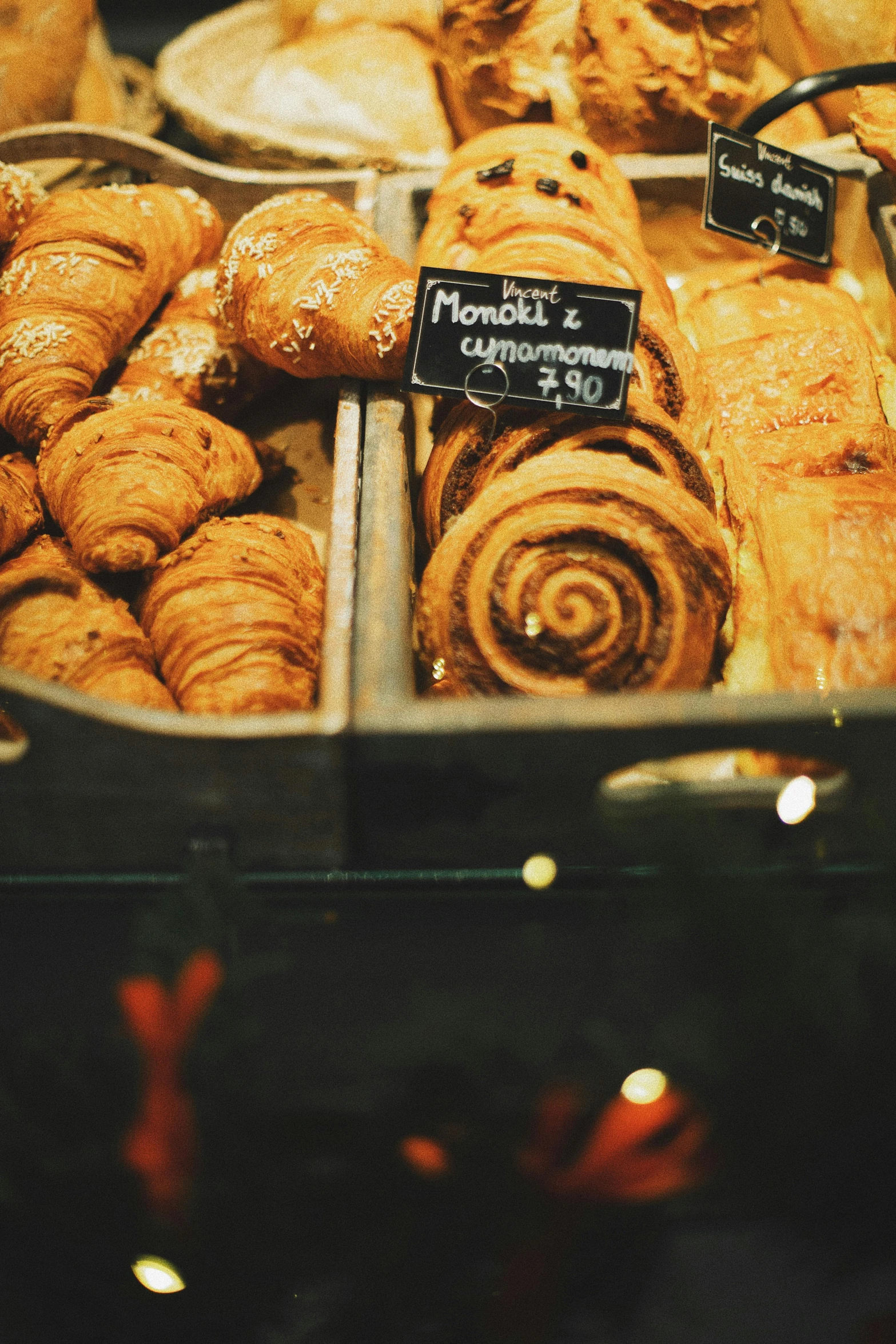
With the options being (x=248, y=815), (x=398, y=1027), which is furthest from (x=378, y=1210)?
(x=248, y=815)

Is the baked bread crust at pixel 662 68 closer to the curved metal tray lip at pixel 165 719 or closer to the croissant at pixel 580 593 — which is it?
the croissant at pixel 580 593

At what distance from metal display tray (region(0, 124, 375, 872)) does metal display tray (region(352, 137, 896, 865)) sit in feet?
0.11

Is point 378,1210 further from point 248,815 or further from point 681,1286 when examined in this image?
point 248,815

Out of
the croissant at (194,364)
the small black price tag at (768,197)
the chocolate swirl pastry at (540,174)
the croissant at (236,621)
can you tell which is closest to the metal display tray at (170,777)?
the croissant at (236,621)

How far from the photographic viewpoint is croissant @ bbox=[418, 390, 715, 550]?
3.85 ft

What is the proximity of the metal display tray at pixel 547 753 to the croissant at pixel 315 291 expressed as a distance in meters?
0.48

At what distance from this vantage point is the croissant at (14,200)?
1703mm

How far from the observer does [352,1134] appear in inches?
39.1

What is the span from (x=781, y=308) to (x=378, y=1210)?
5.22ft

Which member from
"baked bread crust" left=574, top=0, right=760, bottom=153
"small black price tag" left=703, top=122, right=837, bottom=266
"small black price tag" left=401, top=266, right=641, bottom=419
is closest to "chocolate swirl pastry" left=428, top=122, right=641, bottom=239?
Answer: "small black price tag" left=703, top=122, right=837, bottom=266

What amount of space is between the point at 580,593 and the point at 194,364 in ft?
3.37

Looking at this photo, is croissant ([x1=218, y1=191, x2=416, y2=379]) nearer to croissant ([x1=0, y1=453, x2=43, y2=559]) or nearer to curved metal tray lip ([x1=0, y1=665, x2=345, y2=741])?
croissant ([x1=0, y1=453, x2=43, y2=559])

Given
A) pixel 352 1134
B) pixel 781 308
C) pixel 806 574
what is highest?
pixel 781 308

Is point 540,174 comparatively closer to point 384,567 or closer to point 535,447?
point 535,447
